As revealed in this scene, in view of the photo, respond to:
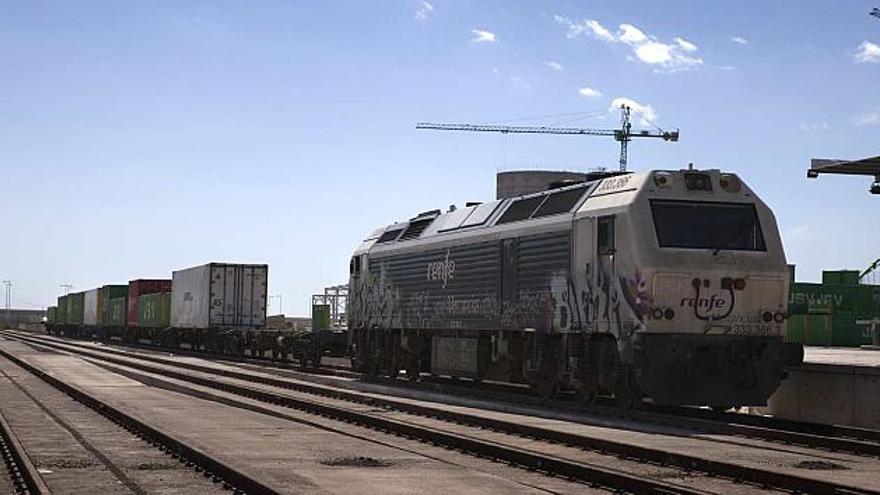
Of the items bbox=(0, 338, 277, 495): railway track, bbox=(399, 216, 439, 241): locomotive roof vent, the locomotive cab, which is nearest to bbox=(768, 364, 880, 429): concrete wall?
the locomotive cab

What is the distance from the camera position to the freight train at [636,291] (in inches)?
835

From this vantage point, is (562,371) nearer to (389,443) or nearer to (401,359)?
(389,443)

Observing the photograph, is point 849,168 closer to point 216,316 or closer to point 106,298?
point 216,316

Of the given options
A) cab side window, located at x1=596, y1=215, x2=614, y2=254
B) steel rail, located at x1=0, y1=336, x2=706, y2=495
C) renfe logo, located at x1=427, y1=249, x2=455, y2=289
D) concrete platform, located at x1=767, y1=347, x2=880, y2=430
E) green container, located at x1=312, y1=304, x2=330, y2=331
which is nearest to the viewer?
steel rail, located at x1=0, y1=336, x2=706, y2=495

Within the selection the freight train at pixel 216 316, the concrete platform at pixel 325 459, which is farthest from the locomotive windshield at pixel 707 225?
the freight train at pixel 216 316

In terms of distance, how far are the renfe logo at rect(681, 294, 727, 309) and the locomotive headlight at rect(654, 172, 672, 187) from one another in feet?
7.08

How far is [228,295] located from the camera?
60.7 m

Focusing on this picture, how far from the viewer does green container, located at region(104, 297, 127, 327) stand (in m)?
86.0

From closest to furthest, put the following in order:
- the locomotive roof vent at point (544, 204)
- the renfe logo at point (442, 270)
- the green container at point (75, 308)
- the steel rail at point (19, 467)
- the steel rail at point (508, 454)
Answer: the steel rail at point (508, 454)
the steel rail at point (19, 467)
the locomotive roof vent at point (544, 204)
the renfe logo at point (442, 270)
the green container at point (75, 308)

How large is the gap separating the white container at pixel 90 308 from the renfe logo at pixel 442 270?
70426mm

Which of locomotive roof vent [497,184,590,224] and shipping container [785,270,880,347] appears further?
shipping container [785,270,880,347]

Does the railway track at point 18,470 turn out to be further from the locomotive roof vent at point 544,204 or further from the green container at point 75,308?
the green container at point 75,308

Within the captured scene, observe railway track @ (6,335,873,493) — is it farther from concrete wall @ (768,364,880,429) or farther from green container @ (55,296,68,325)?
green container @ (55,296,68,325)

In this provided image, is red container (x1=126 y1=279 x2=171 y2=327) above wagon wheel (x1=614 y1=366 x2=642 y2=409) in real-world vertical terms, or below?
above
